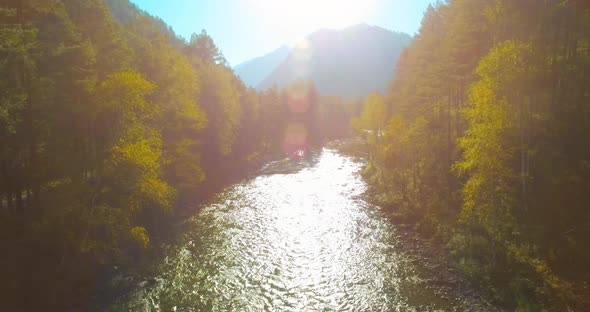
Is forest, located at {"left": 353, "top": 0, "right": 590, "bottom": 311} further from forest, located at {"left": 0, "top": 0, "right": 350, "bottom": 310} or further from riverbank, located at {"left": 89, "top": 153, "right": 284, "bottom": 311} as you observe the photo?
forest, located at {"left": 0, "top": 0, "right": 350, "bottom": 310}

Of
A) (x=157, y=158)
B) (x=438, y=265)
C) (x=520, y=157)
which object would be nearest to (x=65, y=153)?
(x=157, y=158)

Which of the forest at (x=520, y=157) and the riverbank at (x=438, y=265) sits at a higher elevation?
the forest at (x=520, y=157)

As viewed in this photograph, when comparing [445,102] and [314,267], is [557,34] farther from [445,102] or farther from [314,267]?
[314,267]

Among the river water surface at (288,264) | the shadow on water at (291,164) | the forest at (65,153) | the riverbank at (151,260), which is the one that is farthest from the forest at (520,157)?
the shadow on water at (291,164)

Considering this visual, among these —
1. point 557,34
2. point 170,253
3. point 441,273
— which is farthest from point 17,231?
point 557,34

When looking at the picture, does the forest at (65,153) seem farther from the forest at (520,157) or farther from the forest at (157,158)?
the forest at (520,157)

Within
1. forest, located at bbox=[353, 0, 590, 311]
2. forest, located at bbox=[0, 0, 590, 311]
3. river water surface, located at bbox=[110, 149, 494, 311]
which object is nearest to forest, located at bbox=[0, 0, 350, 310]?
forest, located at bbox=[0, 0, 590, 311]

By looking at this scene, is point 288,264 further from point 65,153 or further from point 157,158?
point 65,153
